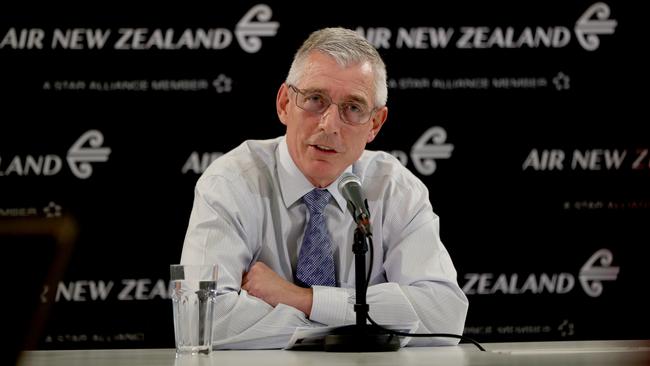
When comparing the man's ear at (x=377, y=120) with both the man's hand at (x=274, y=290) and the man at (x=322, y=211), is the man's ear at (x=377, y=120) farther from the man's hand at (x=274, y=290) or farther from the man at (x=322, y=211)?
the man's hand at (x=274, y=290)

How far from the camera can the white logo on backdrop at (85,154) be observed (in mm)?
4152

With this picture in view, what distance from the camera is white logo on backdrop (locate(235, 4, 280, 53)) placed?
4242mm

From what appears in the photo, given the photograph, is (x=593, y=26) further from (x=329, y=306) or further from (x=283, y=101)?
(x=329, y=306)

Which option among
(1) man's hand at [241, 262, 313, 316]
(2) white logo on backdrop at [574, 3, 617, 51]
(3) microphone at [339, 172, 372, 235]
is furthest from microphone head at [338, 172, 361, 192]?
(2) white logo on backdrop at [574, 3, 617, 51]

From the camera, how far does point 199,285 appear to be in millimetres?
1998

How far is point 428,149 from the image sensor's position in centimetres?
428

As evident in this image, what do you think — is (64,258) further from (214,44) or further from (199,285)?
(214,44)

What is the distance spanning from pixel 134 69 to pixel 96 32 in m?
0.25

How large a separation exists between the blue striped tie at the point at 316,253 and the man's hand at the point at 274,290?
194 mm

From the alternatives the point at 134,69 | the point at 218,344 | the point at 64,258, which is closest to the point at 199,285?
the point at 218,344

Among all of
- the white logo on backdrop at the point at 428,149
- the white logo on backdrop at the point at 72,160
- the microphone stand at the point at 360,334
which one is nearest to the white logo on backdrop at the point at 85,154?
the white logo on backdrop at the point at 72,160

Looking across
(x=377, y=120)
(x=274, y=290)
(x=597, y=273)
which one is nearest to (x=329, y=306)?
(x=274, y=290)

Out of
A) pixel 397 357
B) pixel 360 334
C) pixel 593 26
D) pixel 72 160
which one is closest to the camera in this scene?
pixel 397 357

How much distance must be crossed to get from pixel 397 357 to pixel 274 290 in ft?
2.52
